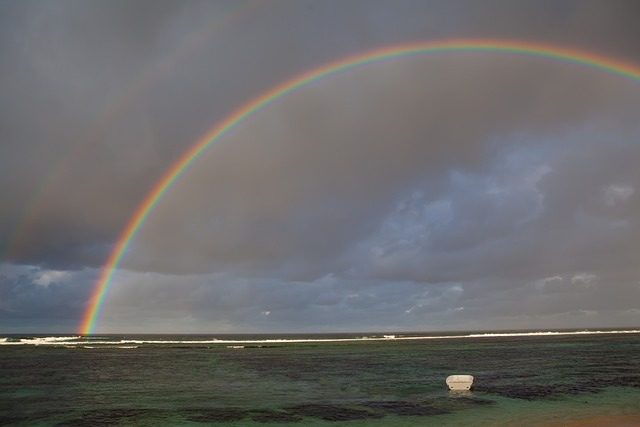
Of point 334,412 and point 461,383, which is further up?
point 461,383

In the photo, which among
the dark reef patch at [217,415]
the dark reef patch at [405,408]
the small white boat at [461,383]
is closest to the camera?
the dark reef patch at [217,415]

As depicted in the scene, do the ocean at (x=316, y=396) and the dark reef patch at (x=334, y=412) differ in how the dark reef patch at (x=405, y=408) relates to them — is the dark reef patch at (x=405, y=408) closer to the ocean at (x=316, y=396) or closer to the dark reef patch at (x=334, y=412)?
the ocean at (x=316, y=396)

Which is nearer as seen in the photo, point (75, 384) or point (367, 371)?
point (75, 384)

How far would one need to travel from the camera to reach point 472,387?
40.0m

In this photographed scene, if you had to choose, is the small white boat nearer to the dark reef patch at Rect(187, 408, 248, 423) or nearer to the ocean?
the ocean

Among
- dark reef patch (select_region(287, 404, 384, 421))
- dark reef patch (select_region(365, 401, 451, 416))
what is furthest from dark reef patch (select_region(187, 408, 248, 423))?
dark reef patch (select_region(365, 401, 451, 416))

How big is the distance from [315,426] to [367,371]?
30.6 metres

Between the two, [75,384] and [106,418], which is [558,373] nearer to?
[106,418]

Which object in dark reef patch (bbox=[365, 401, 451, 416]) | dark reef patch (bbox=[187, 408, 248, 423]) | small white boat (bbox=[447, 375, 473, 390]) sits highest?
small white boat (bbox=[447, 375, 473, 390])

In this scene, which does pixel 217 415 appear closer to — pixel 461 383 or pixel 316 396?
pixel 316 396

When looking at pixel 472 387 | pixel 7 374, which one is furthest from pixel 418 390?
pixel 7 374

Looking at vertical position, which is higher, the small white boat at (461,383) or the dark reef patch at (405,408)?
the small white boat at (461,383)

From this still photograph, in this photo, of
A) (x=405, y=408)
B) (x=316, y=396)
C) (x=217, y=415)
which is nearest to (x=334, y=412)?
(x=405, y=408)

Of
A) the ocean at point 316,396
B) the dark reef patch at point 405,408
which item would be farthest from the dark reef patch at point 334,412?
the dark reef patch at point 405,408
